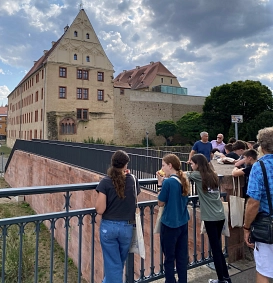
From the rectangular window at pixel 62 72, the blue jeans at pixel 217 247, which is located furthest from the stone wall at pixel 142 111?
the blue jeans at pixel 217 247

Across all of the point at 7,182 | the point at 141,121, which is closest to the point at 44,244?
the point at 7,182

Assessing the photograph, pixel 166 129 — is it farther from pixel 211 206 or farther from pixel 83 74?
pixel 211 206

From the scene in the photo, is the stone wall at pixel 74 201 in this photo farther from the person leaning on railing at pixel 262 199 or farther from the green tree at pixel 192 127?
the green tree at pixel 192 127

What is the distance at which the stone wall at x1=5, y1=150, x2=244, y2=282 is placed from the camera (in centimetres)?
543

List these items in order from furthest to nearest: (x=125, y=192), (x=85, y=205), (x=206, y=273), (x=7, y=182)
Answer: (x=7, y=182), (x=85, y=205), (x=206, y=273), (x=125, y=192)

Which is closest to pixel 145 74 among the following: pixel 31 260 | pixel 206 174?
pixel 31 260

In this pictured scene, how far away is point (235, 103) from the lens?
139 feet

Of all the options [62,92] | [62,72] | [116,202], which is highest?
[62,72]

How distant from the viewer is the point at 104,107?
4153cm

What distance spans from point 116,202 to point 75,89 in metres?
37.9

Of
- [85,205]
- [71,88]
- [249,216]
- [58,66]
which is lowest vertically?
[85,205]

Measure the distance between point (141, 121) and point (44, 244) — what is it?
1348 inches

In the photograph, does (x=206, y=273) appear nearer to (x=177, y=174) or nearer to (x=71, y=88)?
(x=177, y=174)

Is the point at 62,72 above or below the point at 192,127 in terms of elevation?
above
